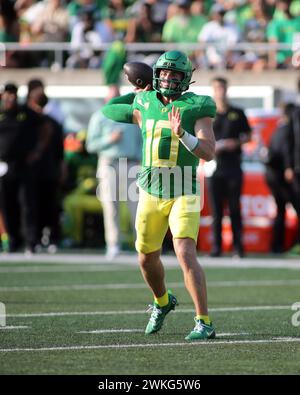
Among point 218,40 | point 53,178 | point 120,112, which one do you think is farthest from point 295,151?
point 120,112

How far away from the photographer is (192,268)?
7457mm

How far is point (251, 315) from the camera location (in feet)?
28.9

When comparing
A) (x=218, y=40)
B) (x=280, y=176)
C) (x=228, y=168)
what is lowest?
(x=280, y=176)

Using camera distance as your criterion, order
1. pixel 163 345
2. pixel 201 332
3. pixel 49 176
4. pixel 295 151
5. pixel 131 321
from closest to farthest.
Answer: pixel 163 345
pixel 201 332
pixel 131 321
pixel 295 151
pixel 49 176

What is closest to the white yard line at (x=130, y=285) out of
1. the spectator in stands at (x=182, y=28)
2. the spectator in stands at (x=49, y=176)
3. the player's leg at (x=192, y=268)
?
the player's leg at (x=192, y=268)

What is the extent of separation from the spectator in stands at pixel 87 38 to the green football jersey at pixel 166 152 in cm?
1084

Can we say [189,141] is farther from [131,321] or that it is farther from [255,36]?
[255,36]

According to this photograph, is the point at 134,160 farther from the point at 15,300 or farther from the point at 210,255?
the point at 15,300

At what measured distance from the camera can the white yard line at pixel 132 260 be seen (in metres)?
13.2

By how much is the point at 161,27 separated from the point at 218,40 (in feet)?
4.06

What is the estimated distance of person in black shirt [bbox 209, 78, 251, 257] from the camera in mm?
13859

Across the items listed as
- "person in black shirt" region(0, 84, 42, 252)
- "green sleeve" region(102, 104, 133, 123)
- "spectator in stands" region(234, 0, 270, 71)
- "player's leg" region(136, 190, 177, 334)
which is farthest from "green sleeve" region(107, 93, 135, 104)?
"spectator in stands" region(234, 0, 270, 71)

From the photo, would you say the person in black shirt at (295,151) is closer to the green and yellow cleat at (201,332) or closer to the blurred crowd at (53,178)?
the blurred crowd at (53,178)
